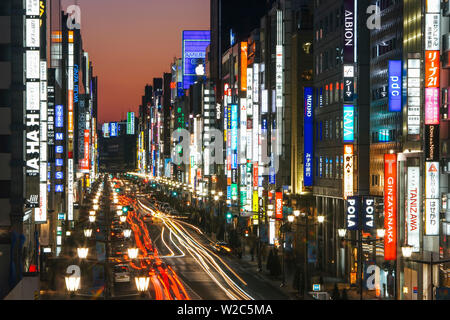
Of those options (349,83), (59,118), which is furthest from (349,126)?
(59,118)

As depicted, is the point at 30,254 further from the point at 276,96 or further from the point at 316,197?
the point at 276,96

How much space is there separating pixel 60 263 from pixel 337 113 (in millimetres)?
25776

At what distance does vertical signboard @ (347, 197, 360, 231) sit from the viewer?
4834 cm

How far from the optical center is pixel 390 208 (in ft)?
140

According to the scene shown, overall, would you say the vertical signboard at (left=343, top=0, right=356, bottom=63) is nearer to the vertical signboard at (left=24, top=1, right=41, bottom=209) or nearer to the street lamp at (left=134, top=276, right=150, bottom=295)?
the vertical signboard at (left=24, top=1, right=41, bottom=209)

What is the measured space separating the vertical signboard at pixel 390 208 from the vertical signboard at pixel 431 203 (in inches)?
146

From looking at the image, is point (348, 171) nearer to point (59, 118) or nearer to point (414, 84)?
point (414, 84)

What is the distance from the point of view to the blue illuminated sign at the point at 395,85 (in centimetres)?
4394

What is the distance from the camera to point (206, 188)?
144 meters

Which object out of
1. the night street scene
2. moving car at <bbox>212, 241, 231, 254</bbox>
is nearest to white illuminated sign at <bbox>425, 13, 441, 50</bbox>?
the night street scene

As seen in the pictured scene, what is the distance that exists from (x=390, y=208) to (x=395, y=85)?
7.22 metres

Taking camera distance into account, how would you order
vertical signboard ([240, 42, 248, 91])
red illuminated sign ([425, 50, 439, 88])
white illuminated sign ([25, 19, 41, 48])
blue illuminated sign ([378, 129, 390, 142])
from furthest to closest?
vertical signboard ([240, 42, 248, 91]), blue illuminated sign ([378, 129, 390, 142]), white illuminated sign ([25, 19, 41, 48]), red illuminated sign ([425, 50, 439, 88])

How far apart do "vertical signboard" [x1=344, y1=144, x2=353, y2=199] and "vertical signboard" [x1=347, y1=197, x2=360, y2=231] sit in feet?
23.7

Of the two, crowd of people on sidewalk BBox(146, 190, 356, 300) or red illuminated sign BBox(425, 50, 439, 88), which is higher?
red illuminated sign BBox(425, 50, 439, 88)
